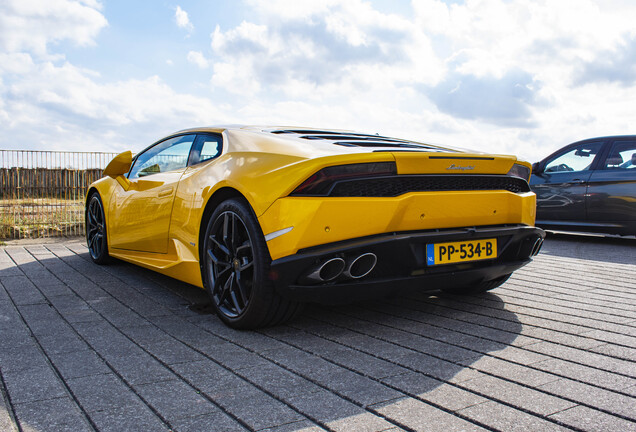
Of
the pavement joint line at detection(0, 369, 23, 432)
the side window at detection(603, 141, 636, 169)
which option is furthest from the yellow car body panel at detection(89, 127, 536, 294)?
the side window at detection(603, 141, 636, 169)

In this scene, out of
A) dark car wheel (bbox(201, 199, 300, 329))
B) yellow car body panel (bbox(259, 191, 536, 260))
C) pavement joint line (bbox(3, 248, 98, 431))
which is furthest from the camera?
dark car wheel (bbox(201, 199, 300, 329))

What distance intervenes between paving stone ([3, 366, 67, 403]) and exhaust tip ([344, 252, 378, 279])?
1.46m

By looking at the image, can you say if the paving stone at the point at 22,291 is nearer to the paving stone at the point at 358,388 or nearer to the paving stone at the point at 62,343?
the paving stone at the point at 62,343

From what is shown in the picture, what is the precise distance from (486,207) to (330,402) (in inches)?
66.6

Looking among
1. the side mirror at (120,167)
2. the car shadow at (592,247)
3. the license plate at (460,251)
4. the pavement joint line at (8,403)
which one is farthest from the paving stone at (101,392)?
the car shadow at (592,247)

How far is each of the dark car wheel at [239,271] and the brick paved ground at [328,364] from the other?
123 millimetres

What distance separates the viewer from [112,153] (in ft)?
33.6

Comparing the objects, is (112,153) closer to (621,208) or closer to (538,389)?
(621,208)

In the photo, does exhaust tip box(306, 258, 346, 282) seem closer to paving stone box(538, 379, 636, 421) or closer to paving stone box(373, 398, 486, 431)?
paving stone box(373, 398, 486, 431)

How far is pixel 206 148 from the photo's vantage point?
4020mm

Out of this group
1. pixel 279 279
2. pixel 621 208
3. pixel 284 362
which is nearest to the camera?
pixel 284 362

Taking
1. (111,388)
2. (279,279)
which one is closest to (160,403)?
(111,388)

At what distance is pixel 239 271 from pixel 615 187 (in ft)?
22.6

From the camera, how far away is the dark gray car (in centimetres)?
815
